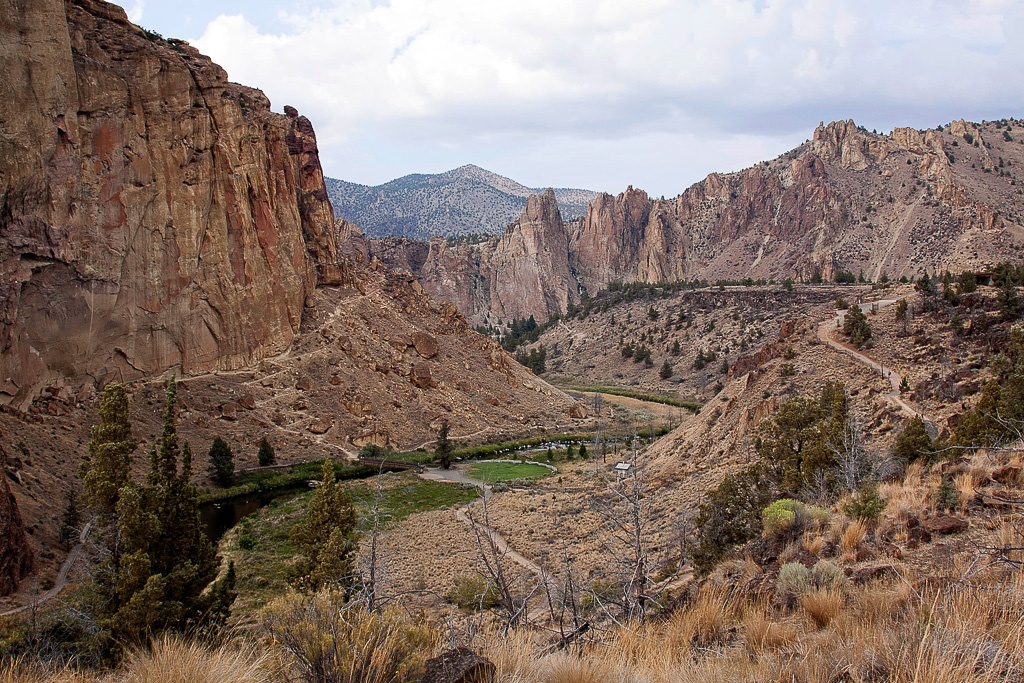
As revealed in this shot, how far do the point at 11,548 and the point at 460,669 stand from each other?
20400mm

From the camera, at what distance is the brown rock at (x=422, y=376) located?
50.7 meters

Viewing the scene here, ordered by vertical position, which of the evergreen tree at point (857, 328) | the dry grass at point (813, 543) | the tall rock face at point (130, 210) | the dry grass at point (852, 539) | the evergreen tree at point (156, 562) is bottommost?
the evergreen tree at point (156, 562)

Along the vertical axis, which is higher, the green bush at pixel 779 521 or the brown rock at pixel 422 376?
the green bush at pixel 779 521

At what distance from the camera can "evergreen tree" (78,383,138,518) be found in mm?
11211

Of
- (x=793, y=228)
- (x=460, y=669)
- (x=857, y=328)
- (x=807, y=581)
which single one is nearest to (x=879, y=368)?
(x=857, y=328)

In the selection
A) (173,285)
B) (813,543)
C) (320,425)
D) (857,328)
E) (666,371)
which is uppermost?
(173,285)

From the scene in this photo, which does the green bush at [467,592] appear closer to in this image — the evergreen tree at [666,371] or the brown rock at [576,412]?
the brown rock at [576,412]

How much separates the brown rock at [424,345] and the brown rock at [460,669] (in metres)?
49.7

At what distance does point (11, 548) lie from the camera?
→ 18.4 meters

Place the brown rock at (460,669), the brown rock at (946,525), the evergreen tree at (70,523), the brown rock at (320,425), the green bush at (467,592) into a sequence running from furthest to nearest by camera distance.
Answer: the brown rock at (320,425), the evergreen tree at (70,523), the green bush at (467,592), the brown rock at (946,525), the brown rock at (460,669)

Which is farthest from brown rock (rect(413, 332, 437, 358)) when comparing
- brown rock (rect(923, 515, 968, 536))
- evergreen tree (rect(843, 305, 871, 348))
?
brown rock (rect(923, 515, 968, 536))

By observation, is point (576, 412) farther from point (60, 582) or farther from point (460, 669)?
point (460, 669)

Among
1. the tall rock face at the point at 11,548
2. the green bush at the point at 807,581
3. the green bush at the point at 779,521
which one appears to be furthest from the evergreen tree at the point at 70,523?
the green bush at the point at 807,581

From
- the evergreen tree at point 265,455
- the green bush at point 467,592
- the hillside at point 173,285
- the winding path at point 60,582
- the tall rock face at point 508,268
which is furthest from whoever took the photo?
the tall rock face at point 508,268
